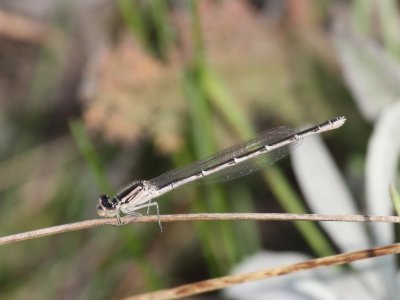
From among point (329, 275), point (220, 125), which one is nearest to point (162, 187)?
point (329, 275)

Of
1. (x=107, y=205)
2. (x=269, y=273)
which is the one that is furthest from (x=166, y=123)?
(x=269, y=273)

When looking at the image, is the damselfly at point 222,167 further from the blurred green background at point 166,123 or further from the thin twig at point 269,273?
the thin twig at point 269,273

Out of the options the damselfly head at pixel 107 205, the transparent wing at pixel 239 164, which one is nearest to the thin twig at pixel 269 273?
the damselfly head at pixel 107 205

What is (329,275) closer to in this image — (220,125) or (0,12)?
(220,125)

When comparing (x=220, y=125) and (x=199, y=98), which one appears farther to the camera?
(x=220, y=125)

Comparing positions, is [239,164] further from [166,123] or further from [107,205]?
[166,123]

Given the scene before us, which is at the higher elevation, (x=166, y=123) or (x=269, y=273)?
(x=166, y=123)
